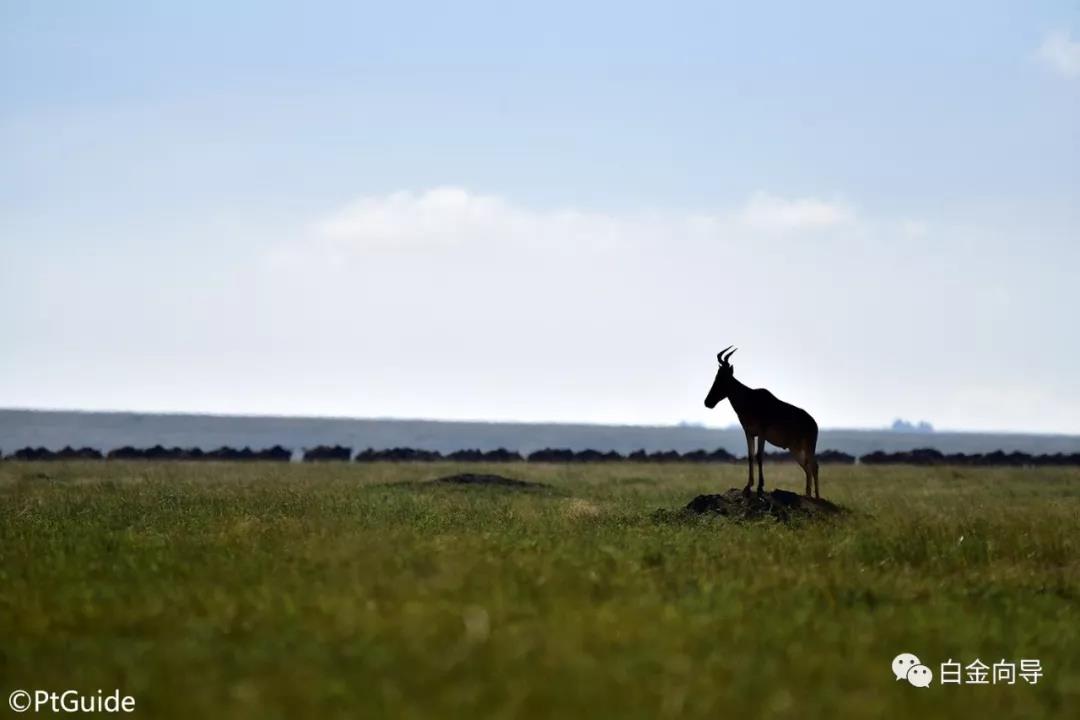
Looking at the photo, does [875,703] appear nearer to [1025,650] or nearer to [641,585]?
[1025,650]

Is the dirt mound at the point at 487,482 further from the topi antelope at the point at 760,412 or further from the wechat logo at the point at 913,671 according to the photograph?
the wechat logo at the point at 913,671

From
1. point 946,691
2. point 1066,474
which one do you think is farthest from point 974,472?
point 946,691

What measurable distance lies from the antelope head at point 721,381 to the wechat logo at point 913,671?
50.6 feet

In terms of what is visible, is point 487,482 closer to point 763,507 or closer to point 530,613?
point 763,507

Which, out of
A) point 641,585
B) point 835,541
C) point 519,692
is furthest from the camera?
point 835,541

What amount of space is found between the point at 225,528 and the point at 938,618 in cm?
1144

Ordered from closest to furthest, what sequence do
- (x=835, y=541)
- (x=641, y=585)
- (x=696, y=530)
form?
(x=641, y=585) → (x=835, y=541) → (x=696, y=530)

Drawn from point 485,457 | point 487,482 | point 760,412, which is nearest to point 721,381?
point 760,412

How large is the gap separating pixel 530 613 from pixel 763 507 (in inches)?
488

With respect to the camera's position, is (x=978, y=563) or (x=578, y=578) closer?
(x=578, y=578)

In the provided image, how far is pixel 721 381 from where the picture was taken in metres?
25.6

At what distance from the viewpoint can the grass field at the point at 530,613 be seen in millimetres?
8672

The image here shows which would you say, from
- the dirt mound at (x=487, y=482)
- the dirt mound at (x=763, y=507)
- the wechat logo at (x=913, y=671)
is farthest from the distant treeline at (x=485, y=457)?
the wechat logo at (x=913, y=671)

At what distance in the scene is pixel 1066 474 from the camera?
170ft
